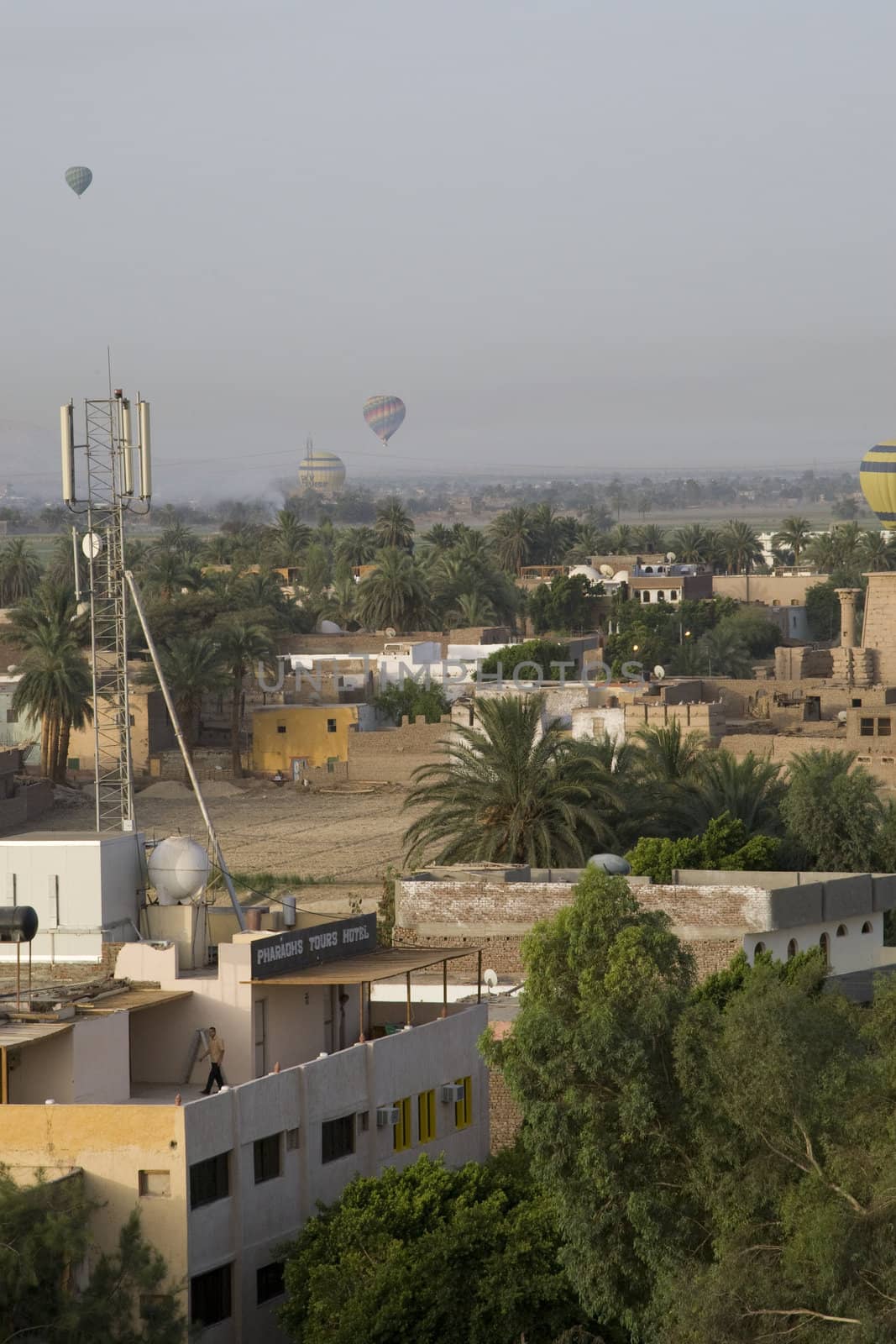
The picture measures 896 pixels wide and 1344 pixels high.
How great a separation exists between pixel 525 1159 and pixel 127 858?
A: 508 centimetres

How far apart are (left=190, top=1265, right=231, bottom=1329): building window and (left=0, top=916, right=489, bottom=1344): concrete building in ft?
0.06

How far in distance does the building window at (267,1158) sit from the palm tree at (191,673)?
4337cm

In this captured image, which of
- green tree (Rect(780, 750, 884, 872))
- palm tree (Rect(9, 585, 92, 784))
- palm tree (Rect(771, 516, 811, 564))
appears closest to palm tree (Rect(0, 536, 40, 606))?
palm tree (Rect(9, 585, 92, 784))

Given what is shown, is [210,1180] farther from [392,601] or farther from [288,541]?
[288,541]

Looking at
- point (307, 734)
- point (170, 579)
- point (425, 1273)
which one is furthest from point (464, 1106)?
point (170, 579)

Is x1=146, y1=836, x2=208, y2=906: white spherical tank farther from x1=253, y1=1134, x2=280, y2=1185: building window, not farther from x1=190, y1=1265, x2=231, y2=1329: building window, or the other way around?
x1=190, y1=1265, x2=231, y2=1329: building window

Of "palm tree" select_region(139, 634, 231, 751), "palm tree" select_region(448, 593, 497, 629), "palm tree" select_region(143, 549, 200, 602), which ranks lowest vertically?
A: "palm tree" select_region(139, 634, 231, 751)

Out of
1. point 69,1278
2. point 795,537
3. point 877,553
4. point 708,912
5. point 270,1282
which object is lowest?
point 270,1282

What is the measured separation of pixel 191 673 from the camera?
64.1m

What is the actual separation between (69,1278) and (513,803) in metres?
21.0

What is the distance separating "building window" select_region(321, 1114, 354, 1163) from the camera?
2105 cm

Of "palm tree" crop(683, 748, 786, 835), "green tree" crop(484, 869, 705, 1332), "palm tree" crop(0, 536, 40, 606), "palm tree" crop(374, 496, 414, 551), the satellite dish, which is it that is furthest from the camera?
"palm tree" crop(374, 496, 414, 551)

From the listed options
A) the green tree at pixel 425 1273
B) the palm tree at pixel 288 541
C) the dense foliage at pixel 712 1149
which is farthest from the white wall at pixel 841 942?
the palm tree at pixel 288 541

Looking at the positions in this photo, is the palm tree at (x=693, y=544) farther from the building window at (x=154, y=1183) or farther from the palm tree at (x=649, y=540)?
the building window at (x=154, y=1183)
